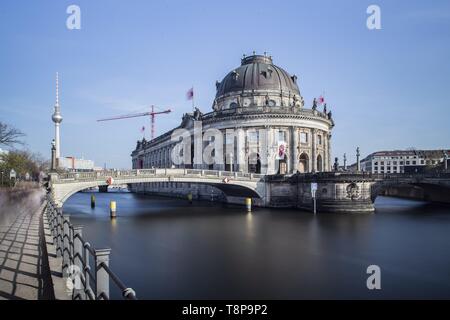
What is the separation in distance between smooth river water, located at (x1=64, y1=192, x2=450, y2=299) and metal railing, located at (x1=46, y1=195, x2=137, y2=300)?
511 cm

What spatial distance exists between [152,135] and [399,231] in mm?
135779

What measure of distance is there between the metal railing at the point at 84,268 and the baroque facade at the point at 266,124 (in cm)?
4420

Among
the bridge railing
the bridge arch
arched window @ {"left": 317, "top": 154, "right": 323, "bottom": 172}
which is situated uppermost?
arched window @ {"left": 317, "top": 154, "right": 323, "bottom": 172}

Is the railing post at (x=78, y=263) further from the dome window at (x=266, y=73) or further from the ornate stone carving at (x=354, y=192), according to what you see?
the dome window at (x=266, y=73)

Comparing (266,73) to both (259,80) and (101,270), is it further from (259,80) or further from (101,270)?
(101,270)

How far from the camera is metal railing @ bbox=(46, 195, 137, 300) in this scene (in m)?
6.20

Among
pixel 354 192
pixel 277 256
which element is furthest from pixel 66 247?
pixel 354 192

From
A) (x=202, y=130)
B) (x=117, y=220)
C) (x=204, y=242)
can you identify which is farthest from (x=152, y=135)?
(x=204, y=242)

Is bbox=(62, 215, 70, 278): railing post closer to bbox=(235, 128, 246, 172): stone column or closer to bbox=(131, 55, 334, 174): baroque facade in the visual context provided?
bbox=(131, 55, 334, 174): baroque facade

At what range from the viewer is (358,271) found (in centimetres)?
1809

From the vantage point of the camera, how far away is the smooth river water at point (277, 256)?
15.4 metres

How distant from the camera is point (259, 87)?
65875 mm

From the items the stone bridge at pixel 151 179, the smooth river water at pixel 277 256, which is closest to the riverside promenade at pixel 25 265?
the smooth river water at pixel 277 256

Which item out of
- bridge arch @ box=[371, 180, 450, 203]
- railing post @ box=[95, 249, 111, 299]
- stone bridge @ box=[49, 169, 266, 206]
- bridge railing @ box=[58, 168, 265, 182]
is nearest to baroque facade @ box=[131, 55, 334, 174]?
stone bridge @ box=[49, 169, 266, 206]
